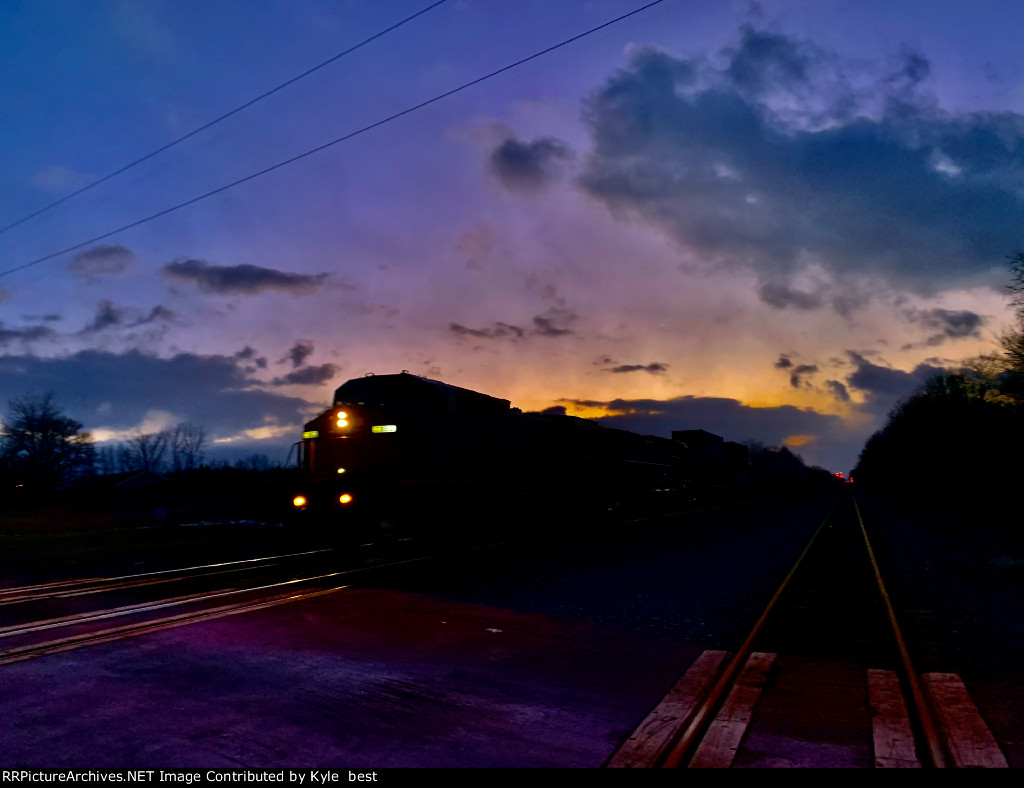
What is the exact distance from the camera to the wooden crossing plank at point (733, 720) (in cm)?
435

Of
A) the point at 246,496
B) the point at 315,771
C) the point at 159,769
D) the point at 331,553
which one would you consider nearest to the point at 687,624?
the point at 315,771

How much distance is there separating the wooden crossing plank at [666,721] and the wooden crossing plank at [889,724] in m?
1.30

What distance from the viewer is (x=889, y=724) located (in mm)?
5074

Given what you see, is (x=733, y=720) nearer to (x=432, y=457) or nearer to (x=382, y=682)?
(x=382, y=682)

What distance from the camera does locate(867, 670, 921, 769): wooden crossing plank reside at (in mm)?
4371

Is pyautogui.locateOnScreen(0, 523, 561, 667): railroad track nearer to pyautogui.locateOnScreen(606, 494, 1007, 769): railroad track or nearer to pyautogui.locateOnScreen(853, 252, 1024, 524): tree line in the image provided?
pyautogui.locateOnScreen(606, 494, 1007, 769): railroad track

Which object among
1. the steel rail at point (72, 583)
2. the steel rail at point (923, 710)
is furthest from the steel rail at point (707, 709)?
the steel rail at point (72, 583)

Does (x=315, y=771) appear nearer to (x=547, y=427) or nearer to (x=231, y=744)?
(x=231, y=744)

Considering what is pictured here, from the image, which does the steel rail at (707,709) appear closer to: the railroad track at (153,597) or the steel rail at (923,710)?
the steel rail at (923,710)

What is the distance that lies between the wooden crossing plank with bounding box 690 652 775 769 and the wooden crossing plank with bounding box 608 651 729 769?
224 millimetres

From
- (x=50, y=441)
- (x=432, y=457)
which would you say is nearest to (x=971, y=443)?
(x=432, y=457)

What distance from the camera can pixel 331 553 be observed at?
16.7m

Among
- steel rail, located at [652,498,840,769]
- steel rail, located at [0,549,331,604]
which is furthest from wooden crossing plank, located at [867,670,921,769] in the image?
steel rail, located at [0,549,331,604]

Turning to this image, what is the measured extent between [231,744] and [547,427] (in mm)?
20416
